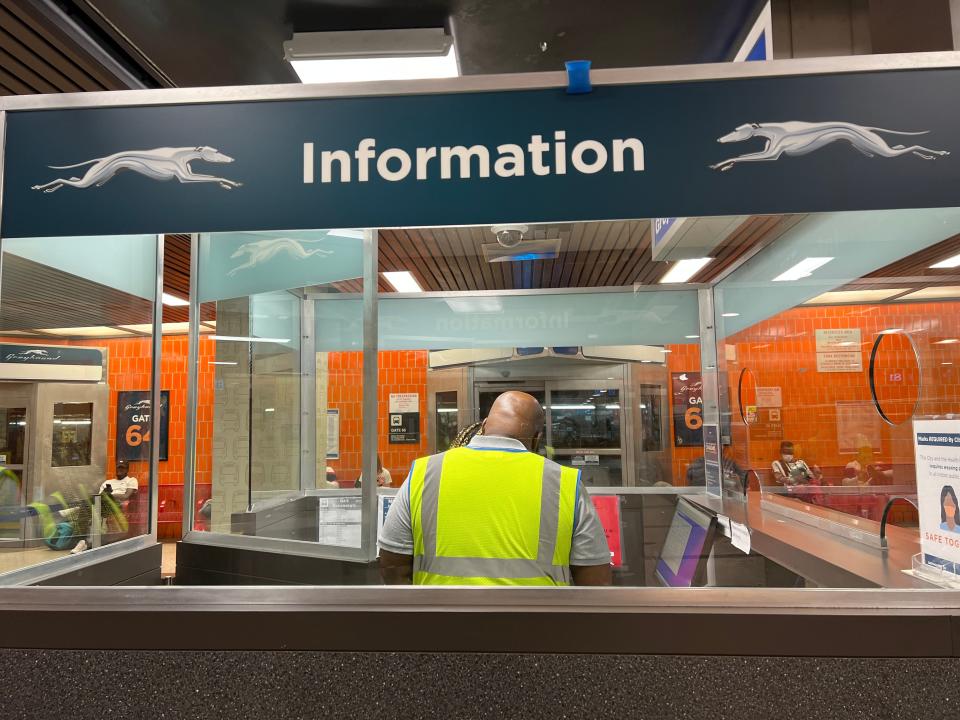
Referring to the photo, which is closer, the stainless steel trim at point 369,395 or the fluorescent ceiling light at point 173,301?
the stainless steel trim at point 369,395

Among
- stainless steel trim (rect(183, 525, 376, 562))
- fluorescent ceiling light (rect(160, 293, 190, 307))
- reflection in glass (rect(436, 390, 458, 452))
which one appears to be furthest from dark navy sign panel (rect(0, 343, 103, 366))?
fluorescent ceiling light (rect(160, 293, 190, 307))

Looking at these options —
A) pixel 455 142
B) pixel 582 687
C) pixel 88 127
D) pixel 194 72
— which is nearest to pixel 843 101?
pixel 455 142

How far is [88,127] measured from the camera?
52.2 inches

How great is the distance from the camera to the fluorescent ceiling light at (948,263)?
2291 mm

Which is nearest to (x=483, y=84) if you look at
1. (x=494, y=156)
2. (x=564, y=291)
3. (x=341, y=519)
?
(x=494, y=156)

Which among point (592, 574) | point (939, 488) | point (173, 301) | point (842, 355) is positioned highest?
point (173, 301)

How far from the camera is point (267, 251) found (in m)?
3.04

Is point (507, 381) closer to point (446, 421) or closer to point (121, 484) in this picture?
point (446, 421)

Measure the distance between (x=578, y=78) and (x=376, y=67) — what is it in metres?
2.03

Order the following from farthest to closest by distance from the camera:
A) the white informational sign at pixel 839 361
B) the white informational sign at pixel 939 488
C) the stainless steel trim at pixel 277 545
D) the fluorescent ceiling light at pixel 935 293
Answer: the white informational sign at pixel 839 361 → the stainless steel trim at pixel 277 545 → the fluorescent ceiling light at pixel 935 293 → the white informational sign at pixel 939 488

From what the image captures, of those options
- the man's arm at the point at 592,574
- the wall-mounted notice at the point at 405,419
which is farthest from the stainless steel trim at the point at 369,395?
the wall-mounted notice at the point at 405,419

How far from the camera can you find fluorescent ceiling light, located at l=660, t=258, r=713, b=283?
12.6ft

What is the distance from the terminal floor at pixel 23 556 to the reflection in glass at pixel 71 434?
2.10 ft

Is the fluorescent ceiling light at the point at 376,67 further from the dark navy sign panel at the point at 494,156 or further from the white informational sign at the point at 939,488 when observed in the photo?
the white informational sign at the point at 939,488
